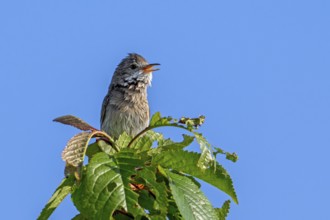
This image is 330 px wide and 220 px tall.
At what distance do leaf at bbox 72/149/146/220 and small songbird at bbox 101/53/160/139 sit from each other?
7.18 metres

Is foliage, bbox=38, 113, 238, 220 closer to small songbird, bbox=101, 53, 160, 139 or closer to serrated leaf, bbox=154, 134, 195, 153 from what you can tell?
serrated leaf, bbox=154, 134, 195, 153

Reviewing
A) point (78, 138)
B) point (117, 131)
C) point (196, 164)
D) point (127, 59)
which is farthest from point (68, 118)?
point (127, 59)

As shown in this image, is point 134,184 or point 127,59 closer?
point 134,184

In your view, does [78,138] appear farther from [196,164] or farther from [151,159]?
[196,164]

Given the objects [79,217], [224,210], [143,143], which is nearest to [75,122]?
[143,143]

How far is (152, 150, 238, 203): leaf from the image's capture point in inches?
179

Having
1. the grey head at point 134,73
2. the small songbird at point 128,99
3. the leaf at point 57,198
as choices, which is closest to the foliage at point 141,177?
the leaf at point 57,198

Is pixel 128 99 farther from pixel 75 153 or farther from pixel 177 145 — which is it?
pixel 75 153

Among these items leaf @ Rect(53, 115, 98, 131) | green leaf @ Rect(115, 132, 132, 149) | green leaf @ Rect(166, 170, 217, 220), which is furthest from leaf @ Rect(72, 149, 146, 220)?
green leaf @ Rect(115, 132, 132, 149)

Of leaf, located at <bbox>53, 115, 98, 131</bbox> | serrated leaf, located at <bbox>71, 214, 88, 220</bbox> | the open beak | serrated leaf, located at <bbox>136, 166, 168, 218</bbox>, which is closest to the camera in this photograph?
serrated leaf, located at <bbox>136, 166, 168, 218</bbox>

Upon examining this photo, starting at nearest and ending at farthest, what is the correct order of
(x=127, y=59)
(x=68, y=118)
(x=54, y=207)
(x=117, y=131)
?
(x=54, y=207), (x=68, y=118), (x=117, y=131), (x=127, y=59)

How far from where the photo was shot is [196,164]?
4535 millimetres

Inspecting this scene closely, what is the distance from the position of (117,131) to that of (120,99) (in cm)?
62

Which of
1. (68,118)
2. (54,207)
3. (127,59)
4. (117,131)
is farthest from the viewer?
(127,59)
